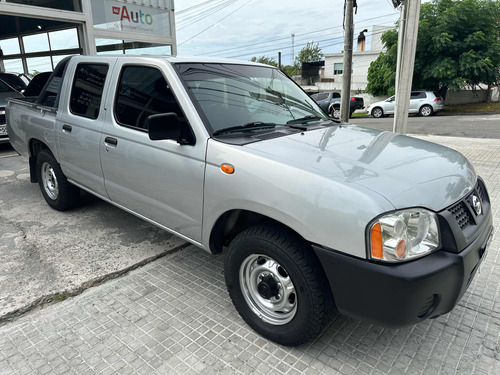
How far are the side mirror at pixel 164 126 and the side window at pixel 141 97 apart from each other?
7.1 inches

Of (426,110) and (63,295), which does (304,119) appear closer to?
(63,295)

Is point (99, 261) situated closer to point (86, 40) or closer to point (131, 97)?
point (131, 97)

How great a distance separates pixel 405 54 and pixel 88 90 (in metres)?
6.90

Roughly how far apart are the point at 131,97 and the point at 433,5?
27153 millimetres

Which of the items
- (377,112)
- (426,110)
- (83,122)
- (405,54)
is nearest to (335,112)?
(377,112)

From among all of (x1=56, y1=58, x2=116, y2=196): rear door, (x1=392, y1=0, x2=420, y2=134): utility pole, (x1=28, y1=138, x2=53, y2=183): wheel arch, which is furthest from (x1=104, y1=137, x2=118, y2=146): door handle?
(x1=392, y1=0, x2=420, y2=134): utility pole

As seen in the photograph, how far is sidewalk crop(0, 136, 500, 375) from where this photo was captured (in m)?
2.25

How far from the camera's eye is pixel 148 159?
299cm

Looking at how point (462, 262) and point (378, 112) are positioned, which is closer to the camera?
point (462, 262)

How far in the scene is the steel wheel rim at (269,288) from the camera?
233 cm

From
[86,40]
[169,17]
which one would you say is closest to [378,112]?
[169,17]

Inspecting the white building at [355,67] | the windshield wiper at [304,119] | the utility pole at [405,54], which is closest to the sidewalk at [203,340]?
the windshield wiper at [304,119]

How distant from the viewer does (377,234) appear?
1.84 meters

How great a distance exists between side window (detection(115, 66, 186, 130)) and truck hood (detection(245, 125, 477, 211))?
920 millimetres
